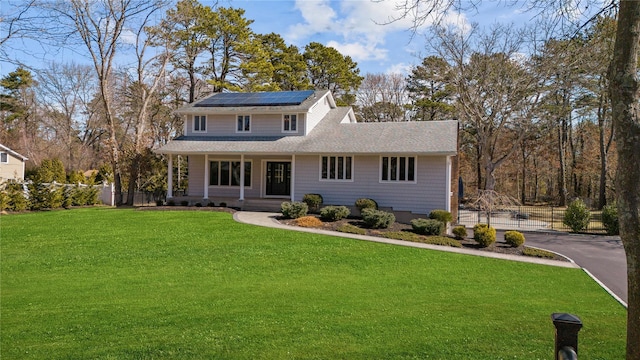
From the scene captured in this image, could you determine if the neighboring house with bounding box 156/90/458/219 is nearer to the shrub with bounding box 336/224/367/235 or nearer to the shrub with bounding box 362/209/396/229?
the shrub with bounding box 362/209/396/229

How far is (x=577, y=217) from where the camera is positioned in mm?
20250

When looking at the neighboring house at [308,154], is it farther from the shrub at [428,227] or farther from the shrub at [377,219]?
the shrub at [428,227]

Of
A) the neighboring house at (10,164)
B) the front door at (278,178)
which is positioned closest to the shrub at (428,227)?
the front door at (278,178)

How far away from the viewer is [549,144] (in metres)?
39.9

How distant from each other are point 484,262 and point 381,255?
9.79 feet

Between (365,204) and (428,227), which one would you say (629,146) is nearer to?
(428,227)

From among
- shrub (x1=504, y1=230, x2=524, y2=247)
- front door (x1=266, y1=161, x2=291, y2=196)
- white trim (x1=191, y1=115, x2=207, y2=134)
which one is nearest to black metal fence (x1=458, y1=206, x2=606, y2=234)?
shrub (x1=504, y1=230, x2=524, y2=247)

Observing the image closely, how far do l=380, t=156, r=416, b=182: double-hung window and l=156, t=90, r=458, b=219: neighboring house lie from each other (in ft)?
0.16

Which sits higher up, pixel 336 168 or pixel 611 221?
pixel 336 168

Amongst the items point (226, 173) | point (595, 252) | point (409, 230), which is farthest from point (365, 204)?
point (226, 173)

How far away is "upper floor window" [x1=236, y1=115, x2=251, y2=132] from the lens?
24656mm

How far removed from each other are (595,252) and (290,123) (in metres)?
15.6

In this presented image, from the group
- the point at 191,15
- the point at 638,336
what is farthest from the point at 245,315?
the point at 191,15

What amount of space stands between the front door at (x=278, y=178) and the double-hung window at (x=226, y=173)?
1282mm
